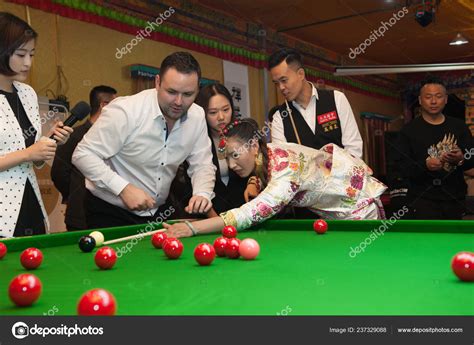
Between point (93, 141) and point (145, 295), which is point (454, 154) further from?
point (145, 295)

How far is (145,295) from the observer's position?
1251 mm

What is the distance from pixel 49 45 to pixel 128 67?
99cm

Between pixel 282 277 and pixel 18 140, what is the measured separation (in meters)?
1.58

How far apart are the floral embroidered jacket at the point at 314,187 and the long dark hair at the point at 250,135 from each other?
0.22 ft

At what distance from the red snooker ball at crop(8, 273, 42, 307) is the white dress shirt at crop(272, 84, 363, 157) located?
2400mm

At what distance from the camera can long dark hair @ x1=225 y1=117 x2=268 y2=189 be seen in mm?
2545

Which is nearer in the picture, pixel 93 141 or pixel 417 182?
pixel 93 141

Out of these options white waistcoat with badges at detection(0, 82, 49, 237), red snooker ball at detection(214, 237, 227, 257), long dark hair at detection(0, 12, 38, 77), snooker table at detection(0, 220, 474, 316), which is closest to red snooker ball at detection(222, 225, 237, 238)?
snooker table at detection(0, 220, 474, 316)

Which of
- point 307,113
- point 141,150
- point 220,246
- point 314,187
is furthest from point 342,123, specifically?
point 220,246

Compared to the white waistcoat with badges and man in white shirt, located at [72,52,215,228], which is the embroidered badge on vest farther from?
the white waistcoat with badges

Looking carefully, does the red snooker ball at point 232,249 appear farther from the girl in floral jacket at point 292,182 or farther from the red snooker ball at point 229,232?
the girl in floral jacket at point 292,182

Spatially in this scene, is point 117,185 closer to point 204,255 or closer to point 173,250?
point 173,250

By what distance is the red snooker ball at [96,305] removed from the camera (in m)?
1.01

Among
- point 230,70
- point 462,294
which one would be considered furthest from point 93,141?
point 230,70
